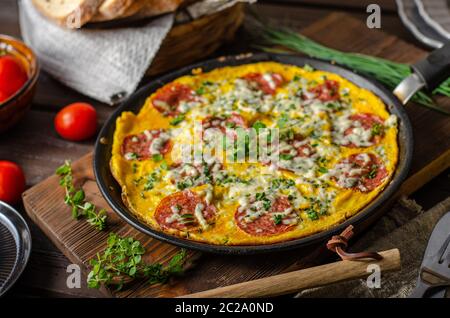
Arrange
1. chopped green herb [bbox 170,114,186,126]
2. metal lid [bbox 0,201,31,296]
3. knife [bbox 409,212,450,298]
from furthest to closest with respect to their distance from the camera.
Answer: chopped green herb [bbox 170,114,186,126] → metal lid [bbox 0,201,31,296] → knife [bbox 409,212,450,298]

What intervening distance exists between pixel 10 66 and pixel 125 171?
1.47 m

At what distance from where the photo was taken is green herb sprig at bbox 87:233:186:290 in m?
3.22

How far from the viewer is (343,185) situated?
338 centimetres

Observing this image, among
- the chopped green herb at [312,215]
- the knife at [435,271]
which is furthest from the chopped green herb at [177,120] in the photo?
the knife at [435,271]

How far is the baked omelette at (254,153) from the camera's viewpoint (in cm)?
326

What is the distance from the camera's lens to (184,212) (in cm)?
333

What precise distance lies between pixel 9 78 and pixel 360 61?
2.48 meters

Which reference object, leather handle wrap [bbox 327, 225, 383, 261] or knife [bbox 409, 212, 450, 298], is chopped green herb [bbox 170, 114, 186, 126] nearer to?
leather handle wrap [bbox 327, 225, 383, 261]

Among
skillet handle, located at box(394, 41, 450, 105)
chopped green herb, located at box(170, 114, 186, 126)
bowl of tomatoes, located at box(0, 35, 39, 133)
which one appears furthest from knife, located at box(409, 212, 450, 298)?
bowl of tomatoes, located at box(0, 35, 39, 133)

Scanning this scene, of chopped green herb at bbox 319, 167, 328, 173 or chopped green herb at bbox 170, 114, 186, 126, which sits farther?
chopped green herb at bbox 170, 114, 186, 126

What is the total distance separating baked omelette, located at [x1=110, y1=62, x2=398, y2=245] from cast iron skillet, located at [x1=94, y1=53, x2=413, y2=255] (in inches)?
1.8

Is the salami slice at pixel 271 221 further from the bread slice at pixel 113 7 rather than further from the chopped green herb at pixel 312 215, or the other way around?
the bread slice at pixel 113 7
